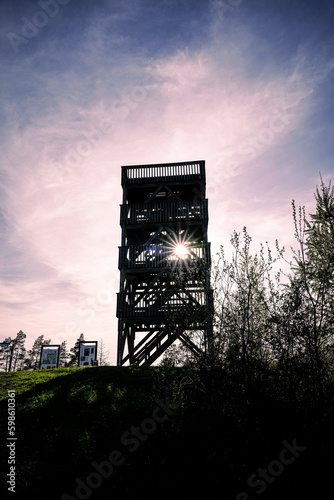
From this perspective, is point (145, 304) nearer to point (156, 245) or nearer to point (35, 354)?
point (156, 245)

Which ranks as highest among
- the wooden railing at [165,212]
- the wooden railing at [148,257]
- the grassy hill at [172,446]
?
the wooden railing at [165,212]

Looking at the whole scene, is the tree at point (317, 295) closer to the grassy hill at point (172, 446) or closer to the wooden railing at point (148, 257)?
the grassy hill at point (172, 446)

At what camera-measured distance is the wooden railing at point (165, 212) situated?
16.9 m

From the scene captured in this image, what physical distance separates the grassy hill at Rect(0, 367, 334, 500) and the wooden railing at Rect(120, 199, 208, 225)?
10604 mm

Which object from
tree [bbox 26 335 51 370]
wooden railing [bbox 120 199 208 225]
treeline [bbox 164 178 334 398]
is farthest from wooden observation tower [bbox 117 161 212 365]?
tree [bbox 26 335 51 370]

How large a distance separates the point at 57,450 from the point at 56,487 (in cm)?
95

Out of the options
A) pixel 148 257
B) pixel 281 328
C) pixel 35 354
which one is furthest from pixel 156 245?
pixel 35 354

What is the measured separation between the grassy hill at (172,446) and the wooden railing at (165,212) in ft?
34.8

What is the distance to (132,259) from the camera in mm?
16531

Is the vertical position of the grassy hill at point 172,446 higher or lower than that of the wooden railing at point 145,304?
lower

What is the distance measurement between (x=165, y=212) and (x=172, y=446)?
12.8m

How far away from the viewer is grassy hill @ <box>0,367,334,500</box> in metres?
4.61

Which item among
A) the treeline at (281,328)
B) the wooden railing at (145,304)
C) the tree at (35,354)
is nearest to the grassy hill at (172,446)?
the treeline at (281,328)

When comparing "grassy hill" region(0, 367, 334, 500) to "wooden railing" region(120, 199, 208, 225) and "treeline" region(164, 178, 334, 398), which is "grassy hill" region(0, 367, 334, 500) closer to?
"treeline" region(164, 178, 334, 398)
